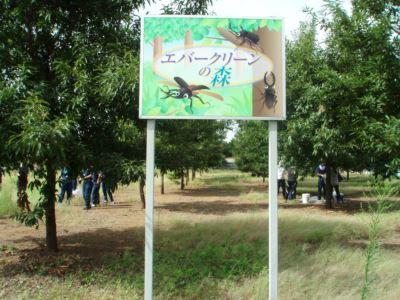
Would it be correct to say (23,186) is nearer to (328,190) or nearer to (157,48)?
(157,48)

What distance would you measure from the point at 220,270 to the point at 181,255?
102 cm

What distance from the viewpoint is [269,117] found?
5.12 m

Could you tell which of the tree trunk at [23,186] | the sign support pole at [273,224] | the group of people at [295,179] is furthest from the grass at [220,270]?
the group of people at [295,179]

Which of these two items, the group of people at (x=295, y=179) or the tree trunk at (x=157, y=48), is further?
the group of people at (x=295, y=179)

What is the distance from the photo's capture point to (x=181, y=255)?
7.15m

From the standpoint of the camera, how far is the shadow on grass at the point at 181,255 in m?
5.95

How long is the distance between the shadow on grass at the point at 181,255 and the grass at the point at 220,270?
0.05 feet

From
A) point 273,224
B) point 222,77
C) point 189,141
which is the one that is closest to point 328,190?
point 189,141

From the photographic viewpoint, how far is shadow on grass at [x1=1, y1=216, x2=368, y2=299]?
595 centimetres

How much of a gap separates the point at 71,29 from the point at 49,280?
3.43m

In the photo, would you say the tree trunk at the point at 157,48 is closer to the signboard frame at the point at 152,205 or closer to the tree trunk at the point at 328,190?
the signboard frame at the point at 152,205

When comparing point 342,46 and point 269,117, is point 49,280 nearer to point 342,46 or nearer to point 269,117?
point 269,117

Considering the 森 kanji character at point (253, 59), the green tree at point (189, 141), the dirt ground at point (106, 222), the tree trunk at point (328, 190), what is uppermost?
the 森 kanji character at point (253, 59)

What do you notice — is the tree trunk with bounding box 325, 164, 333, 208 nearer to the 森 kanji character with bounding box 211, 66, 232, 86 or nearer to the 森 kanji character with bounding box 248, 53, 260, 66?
the 森 kanji character with bounding box 248, 53, 260, 66
